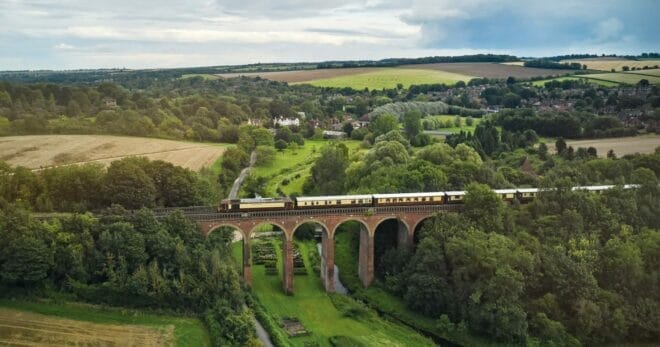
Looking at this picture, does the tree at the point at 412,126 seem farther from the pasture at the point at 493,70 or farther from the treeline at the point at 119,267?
the treeline at the point at 119,267

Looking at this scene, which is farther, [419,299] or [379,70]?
[379,70]

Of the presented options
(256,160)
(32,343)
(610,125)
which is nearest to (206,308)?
(32,343)

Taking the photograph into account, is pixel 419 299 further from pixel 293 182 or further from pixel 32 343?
pixel 293 182

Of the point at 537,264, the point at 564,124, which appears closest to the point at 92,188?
the point at 537,264

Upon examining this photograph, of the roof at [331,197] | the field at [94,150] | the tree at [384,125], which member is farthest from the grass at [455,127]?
the roof at [331,197]

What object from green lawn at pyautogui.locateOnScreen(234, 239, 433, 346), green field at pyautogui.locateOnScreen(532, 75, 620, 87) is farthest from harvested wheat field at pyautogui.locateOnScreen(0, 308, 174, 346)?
green field at pyautogui.locateOnScreen(532, 75, 620, 87)

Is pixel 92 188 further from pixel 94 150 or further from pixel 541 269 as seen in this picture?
pixel 541 269
